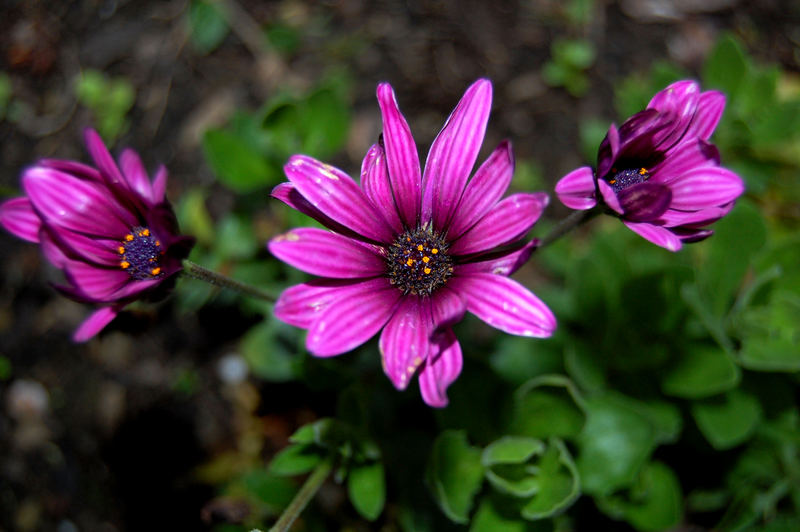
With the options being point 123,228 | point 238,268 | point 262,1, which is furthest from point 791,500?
point 262,1

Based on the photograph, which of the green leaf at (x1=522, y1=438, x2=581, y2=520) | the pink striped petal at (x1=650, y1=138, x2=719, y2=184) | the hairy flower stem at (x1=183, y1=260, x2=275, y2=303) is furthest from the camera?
the green leaf at (x1=522, y1=438, x2=581, y2=520)

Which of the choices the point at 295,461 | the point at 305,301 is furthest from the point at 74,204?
the point at 295,461

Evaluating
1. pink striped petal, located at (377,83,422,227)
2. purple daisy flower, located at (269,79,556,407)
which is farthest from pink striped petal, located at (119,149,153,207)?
pink striped petal, located at (377,83,422,227)

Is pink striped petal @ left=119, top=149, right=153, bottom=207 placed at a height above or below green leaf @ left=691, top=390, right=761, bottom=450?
above

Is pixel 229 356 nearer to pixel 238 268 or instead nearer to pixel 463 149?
pixel 238 268

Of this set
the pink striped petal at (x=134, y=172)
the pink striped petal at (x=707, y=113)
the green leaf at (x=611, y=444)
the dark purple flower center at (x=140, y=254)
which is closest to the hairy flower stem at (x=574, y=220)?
the pink striped petal at (x=707, y=113)

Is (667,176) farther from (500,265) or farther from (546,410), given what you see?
(546,410)

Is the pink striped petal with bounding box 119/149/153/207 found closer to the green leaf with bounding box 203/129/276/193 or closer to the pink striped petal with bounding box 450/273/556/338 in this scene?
the green leaf with bounding box 203/129/276/193
